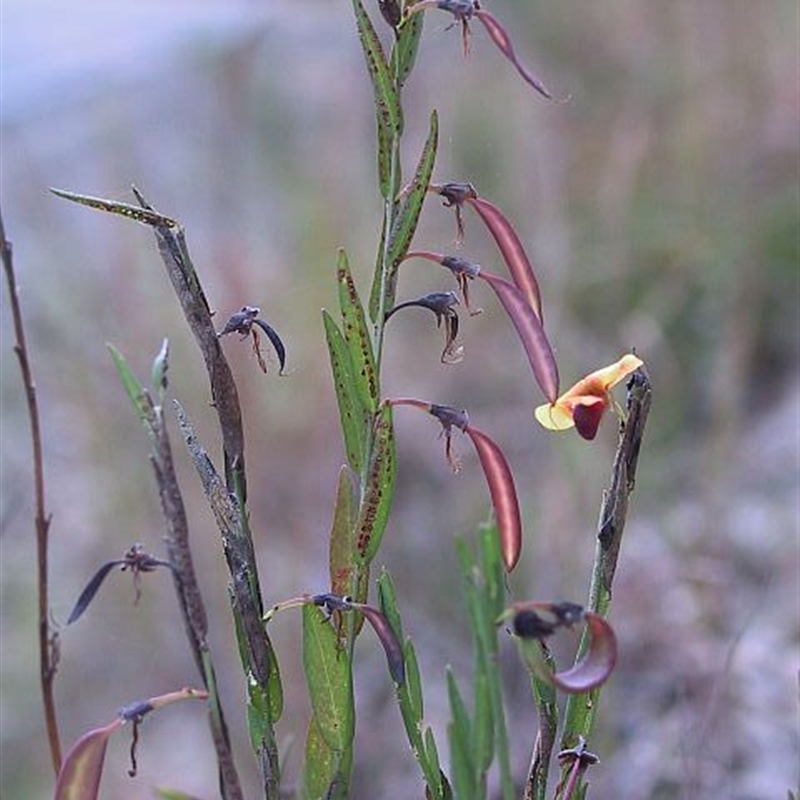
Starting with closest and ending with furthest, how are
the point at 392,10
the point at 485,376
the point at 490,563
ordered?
the point at 490,563, the point at 392,10, the point at 485,376

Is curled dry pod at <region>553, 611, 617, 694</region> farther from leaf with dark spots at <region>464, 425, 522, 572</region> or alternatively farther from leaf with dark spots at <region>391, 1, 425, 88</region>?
leaf with dark spots at <region>391, 1, 425, 88</region>

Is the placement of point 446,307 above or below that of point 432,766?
above

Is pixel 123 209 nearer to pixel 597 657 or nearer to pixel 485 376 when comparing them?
pixel 597 657

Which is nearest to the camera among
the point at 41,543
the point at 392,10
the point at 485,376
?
the point at 392,10

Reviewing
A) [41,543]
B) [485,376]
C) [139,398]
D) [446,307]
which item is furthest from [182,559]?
[485,376]

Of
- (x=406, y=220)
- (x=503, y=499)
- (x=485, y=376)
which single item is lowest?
(x=503, y=499)

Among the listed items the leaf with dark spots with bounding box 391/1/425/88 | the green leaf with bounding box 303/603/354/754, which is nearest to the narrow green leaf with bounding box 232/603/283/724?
the green leaf with bounding box 303/603/354/754
